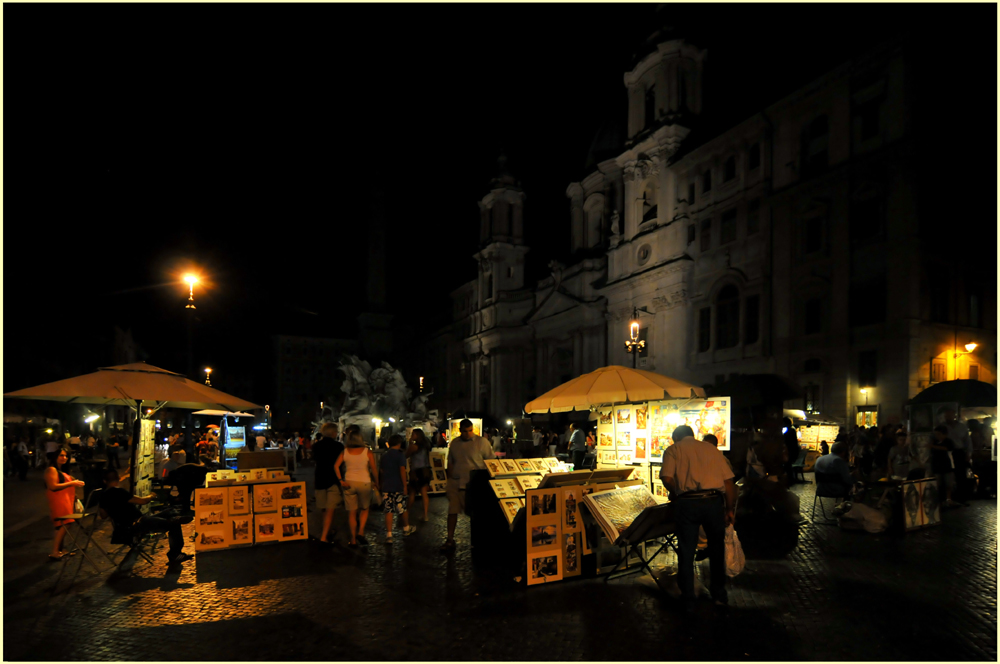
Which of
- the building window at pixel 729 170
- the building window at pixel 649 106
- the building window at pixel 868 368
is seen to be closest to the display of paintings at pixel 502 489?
the building window at pixel 868 368

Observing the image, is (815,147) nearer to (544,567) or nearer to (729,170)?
(729,170)

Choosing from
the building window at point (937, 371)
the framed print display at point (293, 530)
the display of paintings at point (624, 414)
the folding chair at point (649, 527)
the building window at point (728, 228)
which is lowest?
the framed print display at point (293, 530)

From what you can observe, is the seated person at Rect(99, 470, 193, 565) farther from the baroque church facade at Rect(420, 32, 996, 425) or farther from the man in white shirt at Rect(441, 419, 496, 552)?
the baroque church facade at Rect(420, 32, 996, 425)

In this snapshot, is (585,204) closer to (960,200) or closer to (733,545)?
(960,200)

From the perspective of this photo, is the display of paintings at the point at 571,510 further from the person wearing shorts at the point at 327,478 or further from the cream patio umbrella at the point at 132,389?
the cream patio umbrella at the point at 132,389

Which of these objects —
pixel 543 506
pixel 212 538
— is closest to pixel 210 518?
pixel 212 538

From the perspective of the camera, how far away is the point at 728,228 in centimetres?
3453

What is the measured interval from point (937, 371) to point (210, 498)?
26.3 m

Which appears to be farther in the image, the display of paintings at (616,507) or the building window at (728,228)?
the building window at (728,228)

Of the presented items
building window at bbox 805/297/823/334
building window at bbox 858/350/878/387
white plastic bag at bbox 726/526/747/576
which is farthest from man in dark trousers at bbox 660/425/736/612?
building window at bbox 805/297/823/334

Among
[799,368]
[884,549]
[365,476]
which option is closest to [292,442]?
[365,476]

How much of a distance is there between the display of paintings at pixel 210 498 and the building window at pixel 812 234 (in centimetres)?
2734

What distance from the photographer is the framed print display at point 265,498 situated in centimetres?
1016

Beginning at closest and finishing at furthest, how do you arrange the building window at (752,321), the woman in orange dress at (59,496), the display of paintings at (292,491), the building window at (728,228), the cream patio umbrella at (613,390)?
1. the woman in orange dress at (59,496)
2. the display of paintings at (292,491)
3. the cream patio umbrella at (613,390)
4. the building window at (752,321)
5. the building window at (728,228)
